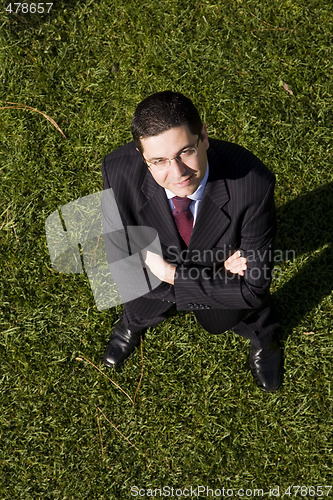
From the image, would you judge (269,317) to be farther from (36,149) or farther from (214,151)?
(36,149)

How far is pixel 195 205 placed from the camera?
319 cm

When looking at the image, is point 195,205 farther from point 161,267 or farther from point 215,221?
point 161,267

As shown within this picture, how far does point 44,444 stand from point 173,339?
139 centimetres

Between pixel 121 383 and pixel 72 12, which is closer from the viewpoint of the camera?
pixel 121 383

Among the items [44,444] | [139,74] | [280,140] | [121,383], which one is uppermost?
[139,74]

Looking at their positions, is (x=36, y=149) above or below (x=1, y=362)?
Answer: above

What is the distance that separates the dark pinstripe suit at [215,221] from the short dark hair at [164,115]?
0.53 m

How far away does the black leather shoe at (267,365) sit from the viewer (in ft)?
14.2

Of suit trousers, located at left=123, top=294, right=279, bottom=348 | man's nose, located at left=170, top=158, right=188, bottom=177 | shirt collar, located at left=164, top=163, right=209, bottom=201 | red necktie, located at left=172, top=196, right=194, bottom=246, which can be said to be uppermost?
man's nose, located at left=170, top=158, right=188, bottom=177

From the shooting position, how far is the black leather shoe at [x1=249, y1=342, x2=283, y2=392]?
4316 mm

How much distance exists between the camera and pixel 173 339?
180 inches

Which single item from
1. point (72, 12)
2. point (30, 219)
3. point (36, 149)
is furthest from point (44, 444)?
point (72, 12)

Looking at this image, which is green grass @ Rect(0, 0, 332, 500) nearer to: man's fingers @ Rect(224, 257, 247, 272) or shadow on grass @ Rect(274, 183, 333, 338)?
shadow on grass @ Rect(274, 183, 333, 338)

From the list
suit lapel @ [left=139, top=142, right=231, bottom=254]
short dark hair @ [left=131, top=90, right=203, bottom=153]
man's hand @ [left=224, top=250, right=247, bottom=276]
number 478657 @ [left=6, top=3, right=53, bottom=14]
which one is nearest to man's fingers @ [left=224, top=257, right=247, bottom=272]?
man's hand @ [left=224, top=250, right=247, bottom=276]
